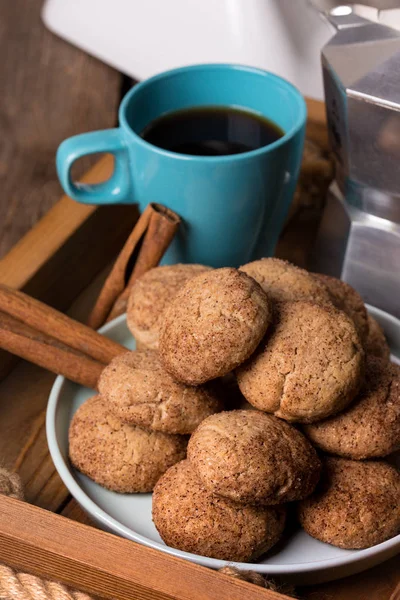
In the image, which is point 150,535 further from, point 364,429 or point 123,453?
point 364,429

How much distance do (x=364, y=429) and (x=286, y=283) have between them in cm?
14

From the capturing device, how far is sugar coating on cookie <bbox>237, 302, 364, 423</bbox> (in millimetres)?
588

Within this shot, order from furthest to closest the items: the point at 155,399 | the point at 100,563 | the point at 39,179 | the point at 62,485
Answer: the point at 39,179, the point at 62,485, the point at 155,399, the point at 100,563

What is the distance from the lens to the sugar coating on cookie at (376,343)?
73cm

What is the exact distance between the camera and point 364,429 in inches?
24.1

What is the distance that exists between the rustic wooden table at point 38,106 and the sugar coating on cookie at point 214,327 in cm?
54

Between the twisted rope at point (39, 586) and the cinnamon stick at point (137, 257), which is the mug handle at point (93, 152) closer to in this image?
the cinnamon stick at point (137, 257)

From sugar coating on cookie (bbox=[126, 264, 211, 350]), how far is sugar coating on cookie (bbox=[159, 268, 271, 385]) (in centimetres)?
9

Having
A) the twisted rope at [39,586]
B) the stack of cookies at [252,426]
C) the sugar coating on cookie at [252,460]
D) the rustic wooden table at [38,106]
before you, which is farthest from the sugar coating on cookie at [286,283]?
the rustic wooden table at [38,106]

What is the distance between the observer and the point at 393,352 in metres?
0.80

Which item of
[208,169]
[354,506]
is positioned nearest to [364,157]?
[208,169]

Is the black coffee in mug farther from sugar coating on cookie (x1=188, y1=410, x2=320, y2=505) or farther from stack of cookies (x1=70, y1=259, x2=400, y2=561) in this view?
sugar coating on cookie (x1=188, y1=410, x2=320, y2=505)

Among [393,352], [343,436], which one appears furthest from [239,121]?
[343,436]

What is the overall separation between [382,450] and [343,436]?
0.11 ft
